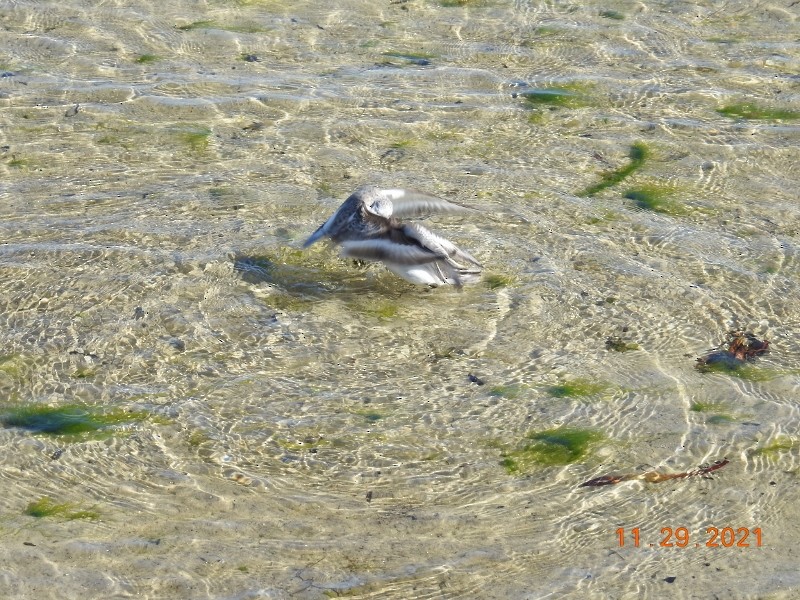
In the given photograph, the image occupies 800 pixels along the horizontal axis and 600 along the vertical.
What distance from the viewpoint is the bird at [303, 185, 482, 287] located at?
233 inches

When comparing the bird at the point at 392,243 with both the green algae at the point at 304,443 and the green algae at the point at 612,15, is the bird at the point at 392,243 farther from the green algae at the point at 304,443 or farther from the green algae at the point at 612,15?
the green algae at the point at 612,15

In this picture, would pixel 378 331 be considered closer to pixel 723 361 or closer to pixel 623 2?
pixel 723 361

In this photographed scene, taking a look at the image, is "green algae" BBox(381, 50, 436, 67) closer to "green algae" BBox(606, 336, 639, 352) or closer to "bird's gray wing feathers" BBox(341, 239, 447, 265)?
"bird's gray wing feathers" BBox(341, 239, 447, 265)

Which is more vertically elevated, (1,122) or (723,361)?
(1,122)

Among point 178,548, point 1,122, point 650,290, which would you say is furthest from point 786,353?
point 1,122

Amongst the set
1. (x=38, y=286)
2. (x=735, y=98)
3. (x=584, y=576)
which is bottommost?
(x=584, y=576)

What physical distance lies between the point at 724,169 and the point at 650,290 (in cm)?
190

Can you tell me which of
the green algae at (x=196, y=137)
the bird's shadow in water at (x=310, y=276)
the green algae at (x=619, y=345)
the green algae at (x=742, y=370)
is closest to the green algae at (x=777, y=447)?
the green algae at (x=742, y=370)

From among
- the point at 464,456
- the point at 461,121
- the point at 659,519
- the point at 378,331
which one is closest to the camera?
the point at 659,519

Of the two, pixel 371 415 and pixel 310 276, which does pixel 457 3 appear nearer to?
pixel 310 276

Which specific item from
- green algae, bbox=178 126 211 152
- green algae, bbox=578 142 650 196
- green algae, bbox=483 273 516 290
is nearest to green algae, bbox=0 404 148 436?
green algae, bbox=483 273 516 290

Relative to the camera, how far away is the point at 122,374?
5215mm

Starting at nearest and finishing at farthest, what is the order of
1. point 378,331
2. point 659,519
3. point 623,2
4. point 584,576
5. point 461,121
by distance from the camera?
point 584,576 < point 659,519 < point 378,331 < point 461,121 < point 623,2

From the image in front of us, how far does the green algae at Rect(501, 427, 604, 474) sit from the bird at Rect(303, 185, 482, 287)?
1341 millimetres
